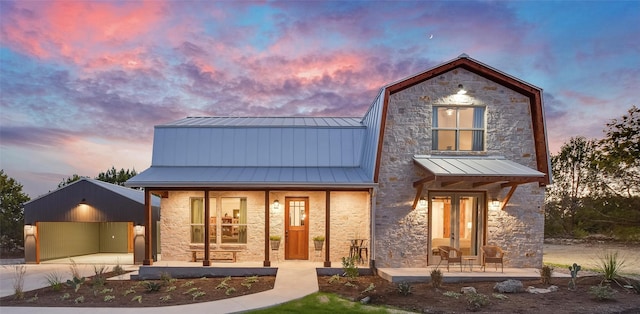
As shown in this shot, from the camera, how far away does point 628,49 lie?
48.8 ft

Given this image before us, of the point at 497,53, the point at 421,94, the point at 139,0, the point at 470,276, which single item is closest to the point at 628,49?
the point at 497,53

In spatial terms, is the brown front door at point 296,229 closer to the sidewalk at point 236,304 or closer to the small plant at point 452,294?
the sidewalk at point 236,304

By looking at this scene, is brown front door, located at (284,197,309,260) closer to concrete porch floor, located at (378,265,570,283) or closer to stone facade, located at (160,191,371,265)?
stone facade, located at (160,191,371,265)

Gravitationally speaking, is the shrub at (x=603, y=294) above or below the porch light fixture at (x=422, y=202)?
below

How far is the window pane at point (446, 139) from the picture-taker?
38.7ft

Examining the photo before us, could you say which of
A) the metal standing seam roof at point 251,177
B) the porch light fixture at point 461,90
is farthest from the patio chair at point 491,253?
the porch light fixture at point 461,90

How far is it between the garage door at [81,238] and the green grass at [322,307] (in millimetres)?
13397

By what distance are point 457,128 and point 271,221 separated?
6.92 meters

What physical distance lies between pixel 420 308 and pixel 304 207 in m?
6.08

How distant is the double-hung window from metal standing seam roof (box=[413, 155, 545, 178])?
6218 millimetres

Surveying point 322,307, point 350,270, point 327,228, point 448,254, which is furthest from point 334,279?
point 448,254

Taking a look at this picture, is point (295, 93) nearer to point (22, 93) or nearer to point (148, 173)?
point (148, 173)

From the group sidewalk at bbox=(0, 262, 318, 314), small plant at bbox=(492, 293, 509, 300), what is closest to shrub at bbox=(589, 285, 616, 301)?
small plant at bbox=(492, 293, 509, 300)

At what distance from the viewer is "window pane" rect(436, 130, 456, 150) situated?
38.7 feet
